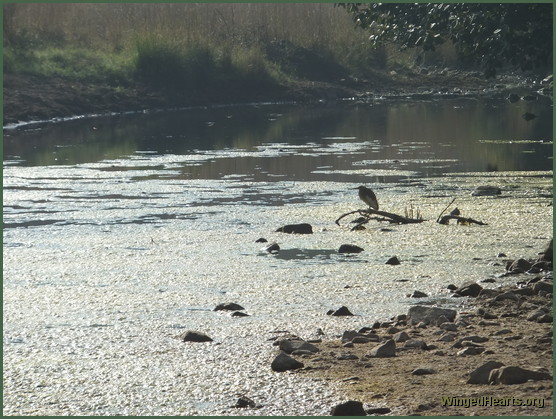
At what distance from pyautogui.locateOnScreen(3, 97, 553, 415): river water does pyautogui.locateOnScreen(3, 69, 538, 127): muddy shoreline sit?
4.73 metres

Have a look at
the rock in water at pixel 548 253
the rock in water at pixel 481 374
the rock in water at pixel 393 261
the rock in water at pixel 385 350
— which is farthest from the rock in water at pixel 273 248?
the rock in water at pixel 481 374

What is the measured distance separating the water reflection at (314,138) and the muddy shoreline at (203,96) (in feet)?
1.89

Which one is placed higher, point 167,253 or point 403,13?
point 403,13

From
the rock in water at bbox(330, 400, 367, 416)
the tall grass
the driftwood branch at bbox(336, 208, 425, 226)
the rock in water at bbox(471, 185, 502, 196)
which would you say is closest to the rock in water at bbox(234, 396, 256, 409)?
the rock in water at bbox(330, 400, 367, 416)

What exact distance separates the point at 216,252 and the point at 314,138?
976cm

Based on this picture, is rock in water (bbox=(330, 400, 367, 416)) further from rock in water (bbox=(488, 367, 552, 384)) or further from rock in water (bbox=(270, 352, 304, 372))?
rock in water (bbox=(270, 352, 304, 372))

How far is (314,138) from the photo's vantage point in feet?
57.7

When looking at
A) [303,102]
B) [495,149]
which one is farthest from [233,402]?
[303,102]

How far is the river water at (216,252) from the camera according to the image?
15.9 feet

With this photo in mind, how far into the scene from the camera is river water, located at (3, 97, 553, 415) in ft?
15.9

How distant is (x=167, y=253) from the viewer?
7.95m

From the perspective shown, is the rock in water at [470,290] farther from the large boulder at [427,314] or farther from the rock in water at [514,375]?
the rock in water at [514,375]

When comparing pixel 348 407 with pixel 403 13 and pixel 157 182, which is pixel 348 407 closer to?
pixel 403 13

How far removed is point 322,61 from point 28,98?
9.84m
